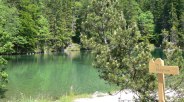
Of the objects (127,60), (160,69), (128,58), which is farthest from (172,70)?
(128,58)

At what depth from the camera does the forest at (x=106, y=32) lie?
11.9m

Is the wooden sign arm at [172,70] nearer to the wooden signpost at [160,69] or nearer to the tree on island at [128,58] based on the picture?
the wooden signpost at [160,69]

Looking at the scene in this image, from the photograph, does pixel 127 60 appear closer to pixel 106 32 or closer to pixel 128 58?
pixel 128 58

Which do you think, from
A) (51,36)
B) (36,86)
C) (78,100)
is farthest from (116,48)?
(51,36)

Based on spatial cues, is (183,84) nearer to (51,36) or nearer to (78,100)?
(78,100)

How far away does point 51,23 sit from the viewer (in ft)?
287

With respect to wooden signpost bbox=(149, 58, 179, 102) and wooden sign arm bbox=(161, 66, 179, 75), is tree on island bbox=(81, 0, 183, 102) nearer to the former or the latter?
wooden signpost bbox=(149, 58, 179, 102)

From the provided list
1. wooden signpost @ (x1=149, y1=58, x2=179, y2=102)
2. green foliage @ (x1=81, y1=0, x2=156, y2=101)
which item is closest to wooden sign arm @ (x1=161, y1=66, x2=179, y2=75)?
wooden signpost @ (x1=149, y1=58, x2=179, y2=102)

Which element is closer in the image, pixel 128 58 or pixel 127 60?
pixel 127 60

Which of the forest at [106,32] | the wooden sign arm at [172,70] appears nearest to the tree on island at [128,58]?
the forest at [106,32]

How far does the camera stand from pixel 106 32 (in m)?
21.0

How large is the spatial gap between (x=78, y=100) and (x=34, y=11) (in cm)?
6206

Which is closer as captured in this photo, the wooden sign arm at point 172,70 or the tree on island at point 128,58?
the wooden sign arm at point 172,70

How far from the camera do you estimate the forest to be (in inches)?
468
